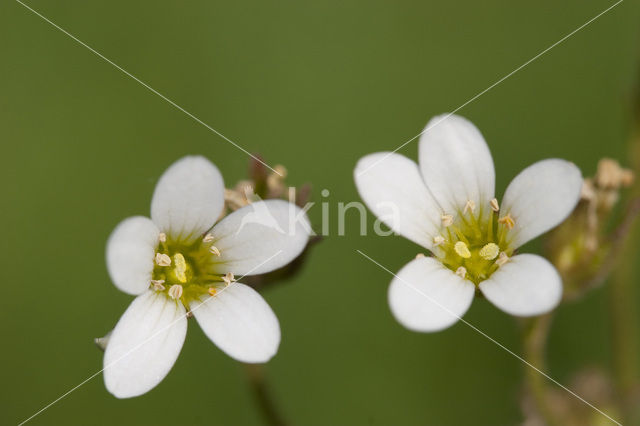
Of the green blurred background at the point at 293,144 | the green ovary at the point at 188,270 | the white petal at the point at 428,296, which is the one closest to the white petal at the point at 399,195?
the white petal at the point at 428,296

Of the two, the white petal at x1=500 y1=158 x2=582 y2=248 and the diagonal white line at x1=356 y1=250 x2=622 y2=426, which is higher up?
the white petal at x1=500 y1=158 x2=582 y2=248

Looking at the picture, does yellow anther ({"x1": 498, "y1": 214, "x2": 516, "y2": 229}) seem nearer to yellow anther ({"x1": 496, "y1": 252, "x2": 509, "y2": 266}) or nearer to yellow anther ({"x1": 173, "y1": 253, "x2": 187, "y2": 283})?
yellow anther ({"x1": 496, "y1": 252, "x2": 509, "y2": 266})

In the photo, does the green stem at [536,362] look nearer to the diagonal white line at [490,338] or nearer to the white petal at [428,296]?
the diagonal white line at [490,338]

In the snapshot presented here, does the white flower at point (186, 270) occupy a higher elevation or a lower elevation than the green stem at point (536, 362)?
higher

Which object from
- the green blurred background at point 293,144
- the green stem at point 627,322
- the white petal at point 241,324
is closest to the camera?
the white petal at point 241,324

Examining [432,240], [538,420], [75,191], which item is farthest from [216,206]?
[75,191]

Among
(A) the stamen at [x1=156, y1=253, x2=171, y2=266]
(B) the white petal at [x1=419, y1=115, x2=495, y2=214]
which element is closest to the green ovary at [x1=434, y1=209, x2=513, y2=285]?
(B) the white petal at [x1=419, y1=115, x2=495, y2=214]
